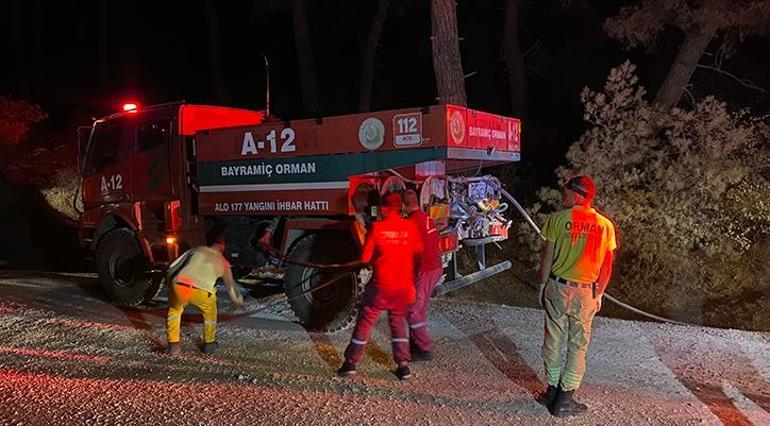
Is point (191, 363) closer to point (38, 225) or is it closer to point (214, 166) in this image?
point (214, 166)

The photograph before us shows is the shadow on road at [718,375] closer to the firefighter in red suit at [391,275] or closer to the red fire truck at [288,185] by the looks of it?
the red fire truck at [288,185]

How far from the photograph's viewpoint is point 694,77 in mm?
14070

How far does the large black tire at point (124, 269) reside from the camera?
343 inches

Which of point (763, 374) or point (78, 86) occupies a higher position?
point (78, 86)

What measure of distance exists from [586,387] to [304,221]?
334 centimetres

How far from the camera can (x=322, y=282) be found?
285 inches

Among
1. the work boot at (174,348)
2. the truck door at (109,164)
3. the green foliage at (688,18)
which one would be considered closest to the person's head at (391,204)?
the work boot at (174,348)

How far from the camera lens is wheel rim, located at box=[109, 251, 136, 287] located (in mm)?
8805

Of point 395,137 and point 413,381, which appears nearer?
point 413,381

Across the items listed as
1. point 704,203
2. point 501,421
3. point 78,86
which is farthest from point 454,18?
point 78,86

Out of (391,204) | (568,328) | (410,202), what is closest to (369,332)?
(391,204)

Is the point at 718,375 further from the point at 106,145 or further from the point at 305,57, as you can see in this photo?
the point at 305,57

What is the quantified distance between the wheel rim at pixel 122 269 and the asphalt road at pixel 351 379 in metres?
0.98

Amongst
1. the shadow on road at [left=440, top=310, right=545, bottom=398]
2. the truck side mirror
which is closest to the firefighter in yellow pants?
the shadow on road at [left=440, top=310, right=545, bottom=398]
